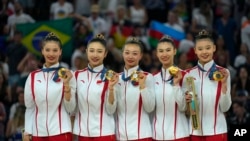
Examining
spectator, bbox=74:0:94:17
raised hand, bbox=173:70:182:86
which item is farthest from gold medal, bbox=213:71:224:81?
spectator, bbox=74:0:94:17

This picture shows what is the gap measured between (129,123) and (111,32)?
7499mm

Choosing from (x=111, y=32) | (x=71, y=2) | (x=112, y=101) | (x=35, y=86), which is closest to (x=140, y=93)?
(x=112, y=101)

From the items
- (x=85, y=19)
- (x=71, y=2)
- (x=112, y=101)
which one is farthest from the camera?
(x=71, y=2)

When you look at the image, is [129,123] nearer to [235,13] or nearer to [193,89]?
[193,89]

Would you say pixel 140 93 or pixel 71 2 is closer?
pixel 140 93

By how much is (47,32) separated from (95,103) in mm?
7012

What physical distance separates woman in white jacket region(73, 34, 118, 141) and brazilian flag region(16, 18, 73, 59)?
6.69m

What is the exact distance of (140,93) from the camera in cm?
1425

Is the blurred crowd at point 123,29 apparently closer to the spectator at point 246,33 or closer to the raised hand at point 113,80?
the spectator at point 246,33

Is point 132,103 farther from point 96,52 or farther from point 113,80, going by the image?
point 96,52

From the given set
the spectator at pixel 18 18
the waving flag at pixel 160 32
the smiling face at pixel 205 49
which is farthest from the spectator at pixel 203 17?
the smiling face at pixel 205 49

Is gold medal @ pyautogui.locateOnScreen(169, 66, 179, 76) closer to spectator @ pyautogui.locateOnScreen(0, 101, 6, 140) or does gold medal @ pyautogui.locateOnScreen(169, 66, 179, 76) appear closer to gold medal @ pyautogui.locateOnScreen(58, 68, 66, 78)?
gold medal @ pyautogui.locateOnScreen(58, 68, 66, 78)

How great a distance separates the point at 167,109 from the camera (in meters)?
14.3

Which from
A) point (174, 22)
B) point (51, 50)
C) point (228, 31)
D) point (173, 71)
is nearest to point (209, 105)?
point (173, 71)
